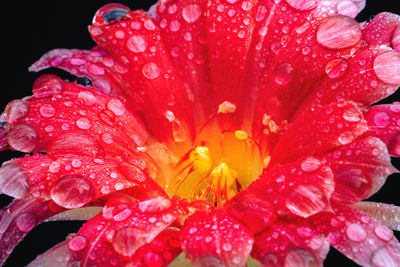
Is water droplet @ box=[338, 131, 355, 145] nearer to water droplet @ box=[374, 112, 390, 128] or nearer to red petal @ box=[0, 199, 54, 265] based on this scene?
water droplet @ box=[374, 112, 390, 128]

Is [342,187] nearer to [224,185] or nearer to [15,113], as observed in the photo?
[224,185]

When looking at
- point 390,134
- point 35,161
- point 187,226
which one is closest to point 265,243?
point 187,226

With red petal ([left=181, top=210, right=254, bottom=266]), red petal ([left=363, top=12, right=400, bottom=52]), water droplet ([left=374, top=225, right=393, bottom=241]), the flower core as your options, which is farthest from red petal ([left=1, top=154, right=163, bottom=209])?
red petal ([left=363, top=12, right=400, bottom=52])

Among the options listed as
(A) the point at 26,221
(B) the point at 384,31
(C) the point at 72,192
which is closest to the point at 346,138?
(B) the point at 384,31

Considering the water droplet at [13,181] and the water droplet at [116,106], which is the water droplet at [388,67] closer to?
the water droplet at [116,106]

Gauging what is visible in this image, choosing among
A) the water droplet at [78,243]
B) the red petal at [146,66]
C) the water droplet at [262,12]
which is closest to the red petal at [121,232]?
the water droplet at [78,243]

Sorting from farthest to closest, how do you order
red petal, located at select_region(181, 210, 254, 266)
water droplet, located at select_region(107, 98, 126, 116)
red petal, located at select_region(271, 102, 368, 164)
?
water droplet, located at select_region(107, 98, 126, 116), red petal, located at select_region(271, 102, 368, 164), red petal, located at select_region(181, 210, 254, 266)

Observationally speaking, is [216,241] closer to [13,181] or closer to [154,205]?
[154,205]
